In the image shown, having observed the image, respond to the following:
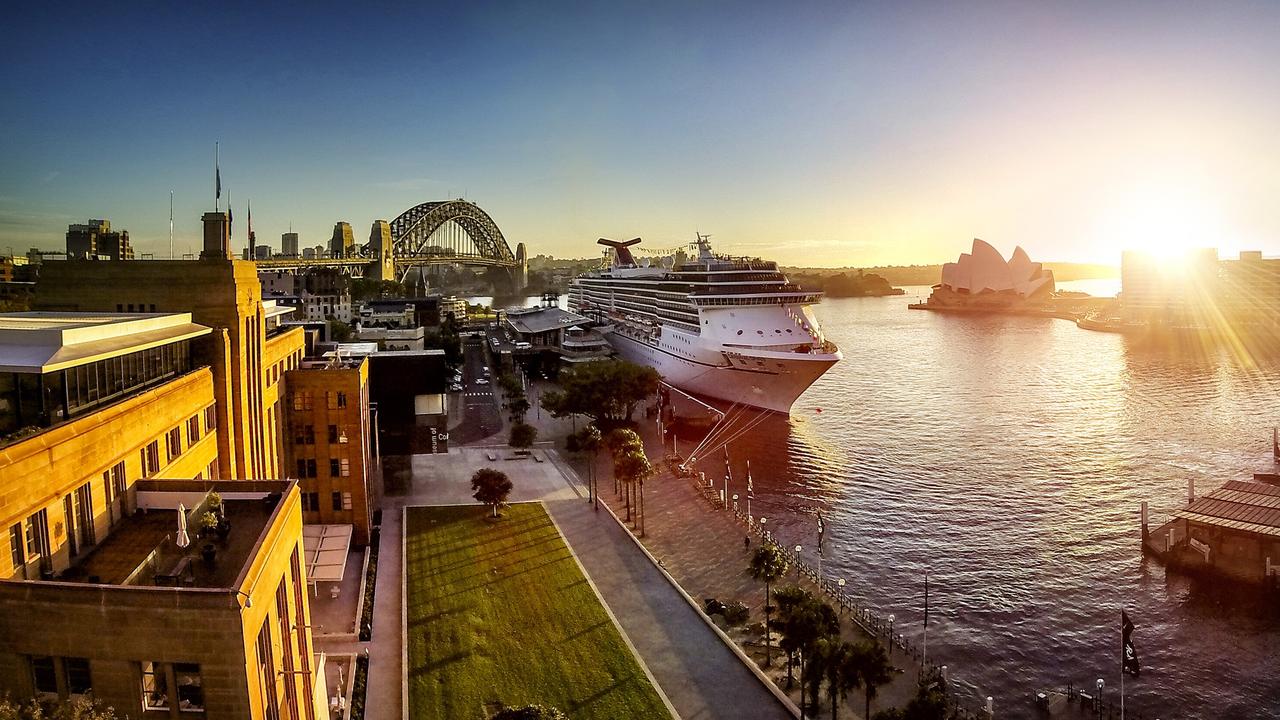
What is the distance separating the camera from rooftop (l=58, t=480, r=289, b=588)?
14.4 m

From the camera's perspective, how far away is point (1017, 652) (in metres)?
27.3

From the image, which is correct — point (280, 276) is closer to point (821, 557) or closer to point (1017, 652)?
point (821, 557)

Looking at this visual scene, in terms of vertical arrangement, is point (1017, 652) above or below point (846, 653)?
below

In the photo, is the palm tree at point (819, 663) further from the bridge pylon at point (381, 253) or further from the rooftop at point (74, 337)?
the bridge pylon at point (381, 253)

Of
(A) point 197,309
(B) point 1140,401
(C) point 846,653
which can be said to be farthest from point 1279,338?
(A) point 197,309

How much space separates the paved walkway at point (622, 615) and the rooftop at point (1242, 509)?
79.6ft

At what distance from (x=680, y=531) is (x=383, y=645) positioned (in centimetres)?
1630

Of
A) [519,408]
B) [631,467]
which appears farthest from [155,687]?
[519,408]

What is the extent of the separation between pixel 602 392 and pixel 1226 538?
→ 37002 millimetres

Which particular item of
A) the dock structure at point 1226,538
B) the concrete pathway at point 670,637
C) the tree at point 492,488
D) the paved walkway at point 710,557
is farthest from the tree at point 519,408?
the dock structure at point 1226,538

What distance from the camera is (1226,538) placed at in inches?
1339

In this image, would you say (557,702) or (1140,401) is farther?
(1140,401)

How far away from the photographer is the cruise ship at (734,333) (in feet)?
206

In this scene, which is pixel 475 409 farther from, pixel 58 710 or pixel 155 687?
pixel 58 710
